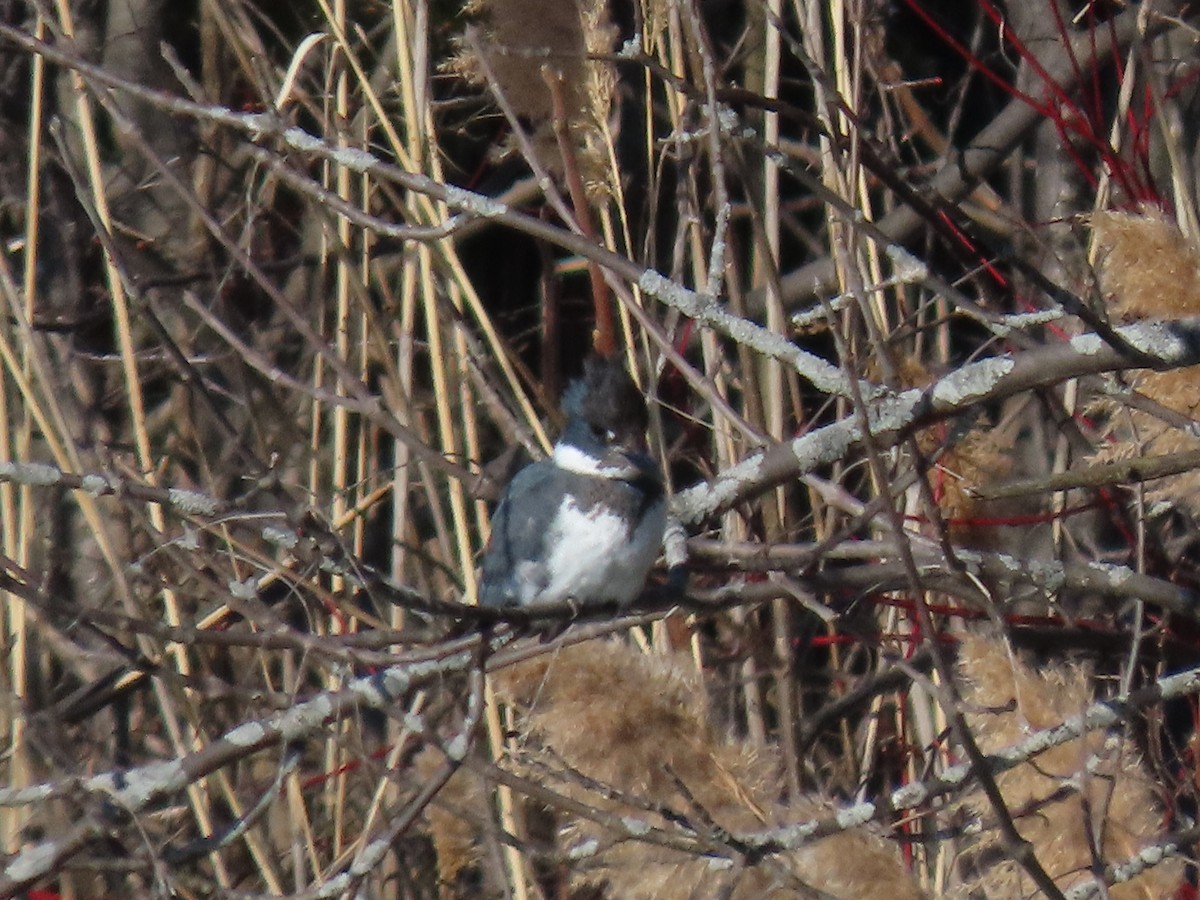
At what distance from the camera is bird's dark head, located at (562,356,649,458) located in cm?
235

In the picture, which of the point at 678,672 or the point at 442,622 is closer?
the point at 442,622

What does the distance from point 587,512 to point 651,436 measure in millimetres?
482

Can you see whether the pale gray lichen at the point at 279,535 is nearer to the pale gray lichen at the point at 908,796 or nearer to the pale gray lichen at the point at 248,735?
the pale gray lichen at the point at 248,735

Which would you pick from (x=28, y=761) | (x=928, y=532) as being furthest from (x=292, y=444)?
(x=928, y=532)

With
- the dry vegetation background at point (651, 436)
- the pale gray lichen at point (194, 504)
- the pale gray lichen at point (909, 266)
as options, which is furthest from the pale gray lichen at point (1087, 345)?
the pale gray lichen at point (194, 504)

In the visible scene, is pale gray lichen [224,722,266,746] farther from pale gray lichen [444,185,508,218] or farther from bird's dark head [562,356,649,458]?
bird's dark head [562,356,649,458]

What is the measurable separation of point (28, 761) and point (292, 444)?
82 cm

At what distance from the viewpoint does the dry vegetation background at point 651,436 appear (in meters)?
1.71

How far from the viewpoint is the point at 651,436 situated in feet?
8.88

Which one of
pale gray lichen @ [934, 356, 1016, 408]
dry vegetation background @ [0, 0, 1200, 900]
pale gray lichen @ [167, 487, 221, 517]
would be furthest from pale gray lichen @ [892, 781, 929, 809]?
pale gray lichen @ [167, 487, 221, 517]

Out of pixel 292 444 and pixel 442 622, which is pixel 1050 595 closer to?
pixel 442 622

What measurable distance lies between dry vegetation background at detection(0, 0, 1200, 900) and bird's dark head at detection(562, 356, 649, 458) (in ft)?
0.40

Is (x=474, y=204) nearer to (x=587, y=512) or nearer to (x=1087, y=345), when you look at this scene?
(x=587, y=512)

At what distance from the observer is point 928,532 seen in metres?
2.47
